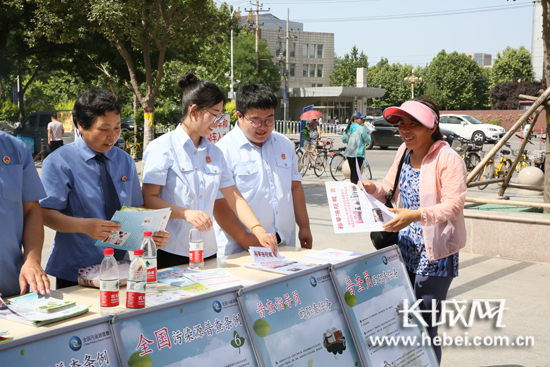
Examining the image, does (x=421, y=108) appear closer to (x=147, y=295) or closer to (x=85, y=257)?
(x=147, y=295)

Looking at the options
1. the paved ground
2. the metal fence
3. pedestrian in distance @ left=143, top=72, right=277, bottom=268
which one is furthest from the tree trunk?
the metal fence

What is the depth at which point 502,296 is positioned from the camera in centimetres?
518

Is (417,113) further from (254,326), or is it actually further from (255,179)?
(254,326)

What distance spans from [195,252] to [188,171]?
0.46 metres

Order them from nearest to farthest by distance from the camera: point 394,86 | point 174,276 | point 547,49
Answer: point 174,276
point 547,49
point 394,86

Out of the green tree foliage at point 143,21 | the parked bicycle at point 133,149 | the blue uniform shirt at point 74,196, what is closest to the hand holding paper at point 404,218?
the blue uniform shirt at point 74,196

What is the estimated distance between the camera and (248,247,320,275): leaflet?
9.06 ft

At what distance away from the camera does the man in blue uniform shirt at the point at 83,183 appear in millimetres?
2480

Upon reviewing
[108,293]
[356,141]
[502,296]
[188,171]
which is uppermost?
[356,141]

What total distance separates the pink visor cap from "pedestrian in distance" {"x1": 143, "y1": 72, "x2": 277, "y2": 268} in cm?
97

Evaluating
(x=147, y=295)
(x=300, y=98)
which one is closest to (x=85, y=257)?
(x=147, y=295)

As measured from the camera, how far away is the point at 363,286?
269 centimetres

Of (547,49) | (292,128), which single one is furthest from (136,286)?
(292,128)

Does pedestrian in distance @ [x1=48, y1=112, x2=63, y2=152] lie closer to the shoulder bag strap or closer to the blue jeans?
the shoulder bag strap
